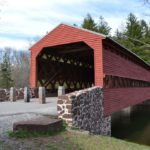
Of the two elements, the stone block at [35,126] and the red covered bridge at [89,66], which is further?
the red covered bridge at [89,66]

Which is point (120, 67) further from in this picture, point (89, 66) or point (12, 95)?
point (89, 66)

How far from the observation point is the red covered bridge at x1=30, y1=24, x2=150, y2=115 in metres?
12.6

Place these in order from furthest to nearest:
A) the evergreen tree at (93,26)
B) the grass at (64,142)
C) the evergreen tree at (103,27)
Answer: the evergreen tree at (103,27)
the evergreen tree at (93,26)
the grass at (64,142)

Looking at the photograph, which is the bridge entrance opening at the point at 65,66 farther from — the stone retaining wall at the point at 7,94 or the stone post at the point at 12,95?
the stone post at the point at 12,95

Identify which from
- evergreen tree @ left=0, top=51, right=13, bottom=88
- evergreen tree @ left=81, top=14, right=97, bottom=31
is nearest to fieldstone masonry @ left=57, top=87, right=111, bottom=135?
evergreen tree @ left=0, top=51, right=13, bottom=88

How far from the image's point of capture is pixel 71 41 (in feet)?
45.6

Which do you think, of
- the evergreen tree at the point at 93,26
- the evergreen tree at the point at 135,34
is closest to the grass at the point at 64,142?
the evergreen tree at the point at 135,34

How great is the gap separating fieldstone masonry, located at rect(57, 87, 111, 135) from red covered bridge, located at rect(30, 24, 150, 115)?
780 mm

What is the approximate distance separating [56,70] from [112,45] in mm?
6097

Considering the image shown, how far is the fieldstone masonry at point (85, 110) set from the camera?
8219mm

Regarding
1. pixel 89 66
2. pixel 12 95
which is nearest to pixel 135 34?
pixel 89 66

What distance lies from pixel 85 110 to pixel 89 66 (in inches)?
576

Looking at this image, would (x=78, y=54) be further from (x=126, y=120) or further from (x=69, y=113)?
(x=69, y=113)

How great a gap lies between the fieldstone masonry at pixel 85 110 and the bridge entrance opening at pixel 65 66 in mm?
5383
